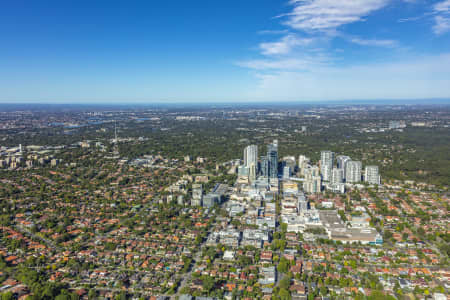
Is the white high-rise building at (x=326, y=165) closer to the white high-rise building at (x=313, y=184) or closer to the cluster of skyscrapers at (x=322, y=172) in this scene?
the cluster of skyscrapers at (x=322, y=172)

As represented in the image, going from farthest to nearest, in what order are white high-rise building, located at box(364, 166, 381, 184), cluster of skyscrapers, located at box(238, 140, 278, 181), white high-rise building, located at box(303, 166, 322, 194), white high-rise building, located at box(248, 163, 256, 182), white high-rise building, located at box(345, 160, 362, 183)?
white high-rise building, located at box(248, 163, 256, 182), cluster of skyscrapers, located at box(238, 140, 278, 181), white high-rise building, located at box(345, 160, 362, 183), white high-rise building, located at box(364, 166, 381, 184), white high-rise building, located at box(303, 166, 322, 194)

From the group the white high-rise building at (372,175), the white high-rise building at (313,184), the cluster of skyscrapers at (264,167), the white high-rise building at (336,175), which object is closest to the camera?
the white high-rise building at (313,184)

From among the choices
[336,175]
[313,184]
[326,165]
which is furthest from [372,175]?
[313,184]

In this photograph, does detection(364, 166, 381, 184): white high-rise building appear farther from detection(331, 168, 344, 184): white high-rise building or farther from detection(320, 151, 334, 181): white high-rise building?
detection(320, 151, 334, 181): white high-rise building

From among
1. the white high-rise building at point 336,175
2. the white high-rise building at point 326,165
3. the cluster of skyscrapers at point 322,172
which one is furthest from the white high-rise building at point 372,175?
the white high-rise building at point 326,165

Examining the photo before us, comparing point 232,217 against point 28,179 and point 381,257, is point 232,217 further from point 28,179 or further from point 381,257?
point 28,179

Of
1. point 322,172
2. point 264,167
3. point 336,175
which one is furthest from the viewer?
point 322,172

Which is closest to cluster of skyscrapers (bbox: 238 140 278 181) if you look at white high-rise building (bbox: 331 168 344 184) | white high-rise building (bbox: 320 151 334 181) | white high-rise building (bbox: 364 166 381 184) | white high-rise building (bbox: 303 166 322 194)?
white high-rise building (bbox: 303 166 322 194)

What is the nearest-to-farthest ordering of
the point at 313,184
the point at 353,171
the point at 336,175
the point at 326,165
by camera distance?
the point at 313,184 → the point at 336,175 → the point at 353,171 → the point at 326,165

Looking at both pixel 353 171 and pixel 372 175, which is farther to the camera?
pixel 353 171

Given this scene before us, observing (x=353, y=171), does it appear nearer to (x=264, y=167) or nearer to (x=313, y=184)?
(x=313, y=184)
